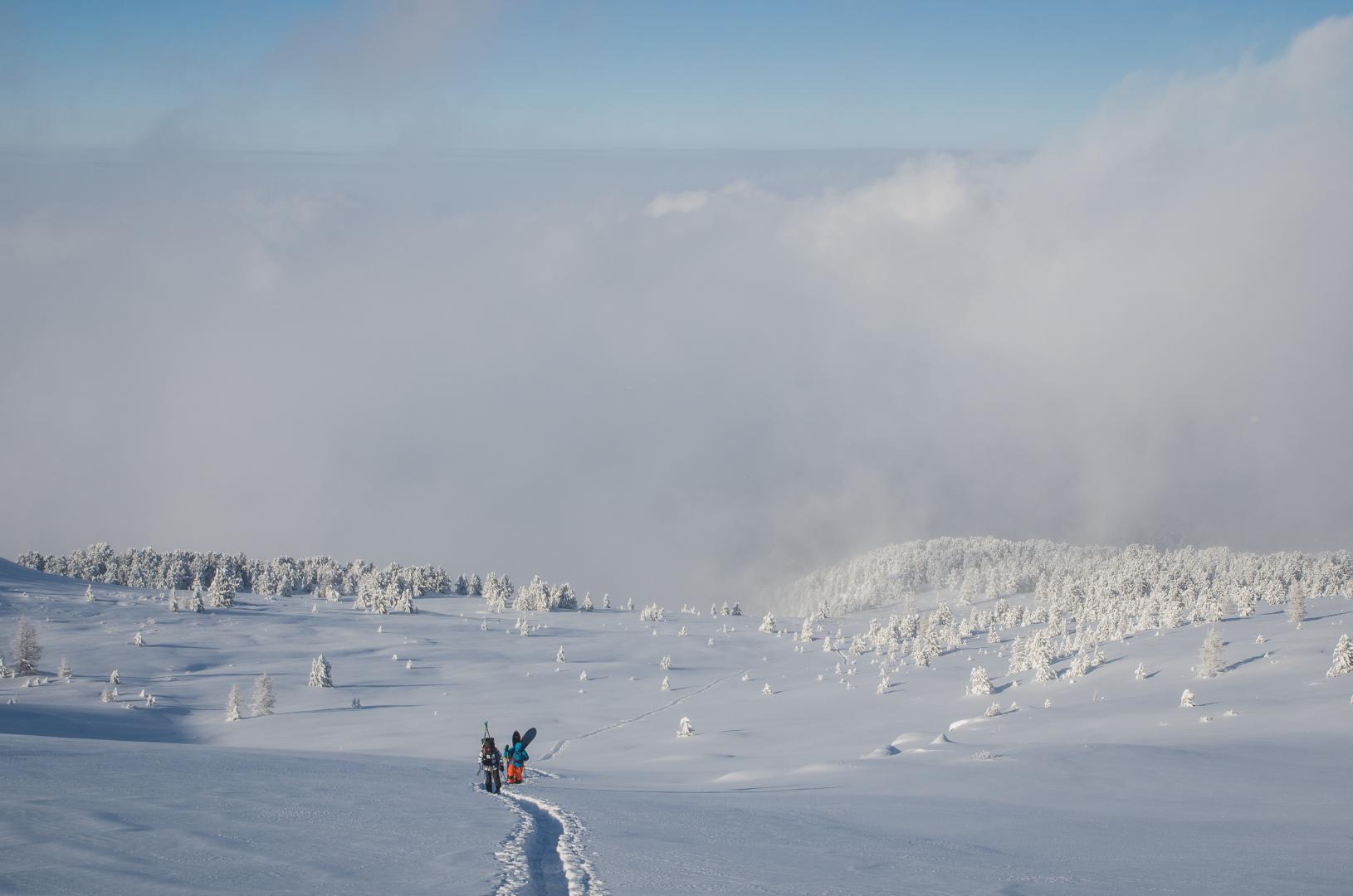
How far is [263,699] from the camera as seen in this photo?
72812 millimetres

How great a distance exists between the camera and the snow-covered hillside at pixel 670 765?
15359 mm

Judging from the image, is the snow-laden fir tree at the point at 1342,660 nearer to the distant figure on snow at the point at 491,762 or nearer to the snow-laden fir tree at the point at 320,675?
the distant figure on snow at the point at 491,762

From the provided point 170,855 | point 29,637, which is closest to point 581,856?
point 170,855

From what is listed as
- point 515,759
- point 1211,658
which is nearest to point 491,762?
point 515,759

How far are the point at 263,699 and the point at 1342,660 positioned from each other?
8148 centimetres

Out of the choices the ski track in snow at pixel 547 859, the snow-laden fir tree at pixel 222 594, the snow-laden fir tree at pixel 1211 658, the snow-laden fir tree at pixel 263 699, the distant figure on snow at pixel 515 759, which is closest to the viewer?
the ski track in snow at pixel 547 859

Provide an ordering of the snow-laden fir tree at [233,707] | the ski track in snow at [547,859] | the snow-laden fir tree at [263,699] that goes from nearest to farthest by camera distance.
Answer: the ski track in snow at [547,859] → the snow-laden fir tree at [233,707] → the snow-laden fir tree at [263,699]

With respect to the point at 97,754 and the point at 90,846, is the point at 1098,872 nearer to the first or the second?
the point at 90,846

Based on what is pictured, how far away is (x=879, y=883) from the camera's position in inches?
596

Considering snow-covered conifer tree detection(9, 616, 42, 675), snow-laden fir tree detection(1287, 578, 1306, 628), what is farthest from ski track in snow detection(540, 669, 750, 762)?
snow-laden fir tree detection(1287, 578, 1306, 628)

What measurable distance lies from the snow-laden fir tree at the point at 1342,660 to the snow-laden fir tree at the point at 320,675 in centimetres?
8206

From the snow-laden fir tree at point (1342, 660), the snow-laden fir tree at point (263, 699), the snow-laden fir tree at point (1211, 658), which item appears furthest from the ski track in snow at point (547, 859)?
the snow-laden fir tree at point (1211, 658)

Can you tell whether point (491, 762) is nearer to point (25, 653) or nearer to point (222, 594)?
point (25, 653)

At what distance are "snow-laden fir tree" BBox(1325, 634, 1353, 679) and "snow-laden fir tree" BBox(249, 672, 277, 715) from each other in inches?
3160
